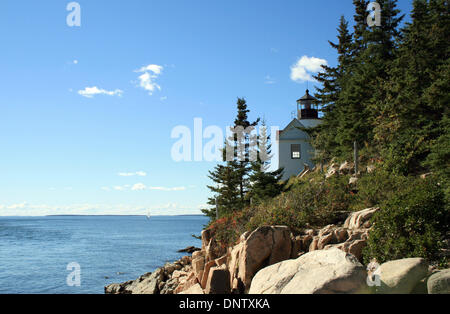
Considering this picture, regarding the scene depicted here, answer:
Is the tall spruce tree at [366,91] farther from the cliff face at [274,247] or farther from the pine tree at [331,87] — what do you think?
the cliff face at [274,247]

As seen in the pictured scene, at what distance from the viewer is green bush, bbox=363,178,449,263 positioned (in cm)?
897

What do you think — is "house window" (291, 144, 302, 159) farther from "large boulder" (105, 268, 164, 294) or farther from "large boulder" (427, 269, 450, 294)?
"large boulder" (427, 269, 450, 294)

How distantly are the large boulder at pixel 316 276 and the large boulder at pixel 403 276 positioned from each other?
614mm

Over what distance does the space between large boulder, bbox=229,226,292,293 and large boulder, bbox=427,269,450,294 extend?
179 inches

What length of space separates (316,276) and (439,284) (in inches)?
92.8

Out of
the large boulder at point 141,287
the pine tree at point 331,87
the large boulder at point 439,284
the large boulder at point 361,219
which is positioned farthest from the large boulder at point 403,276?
the pine tree at point 331,87

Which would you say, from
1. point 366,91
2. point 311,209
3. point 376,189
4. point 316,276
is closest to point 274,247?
point 311,209

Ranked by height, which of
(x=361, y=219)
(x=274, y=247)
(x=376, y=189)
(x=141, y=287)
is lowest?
(x=141, y=287)

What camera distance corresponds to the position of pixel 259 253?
34.7 ft

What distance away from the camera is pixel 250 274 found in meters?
10.3

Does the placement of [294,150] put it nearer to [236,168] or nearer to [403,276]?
[236,168]

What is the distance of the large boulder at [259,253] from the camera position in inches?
410
